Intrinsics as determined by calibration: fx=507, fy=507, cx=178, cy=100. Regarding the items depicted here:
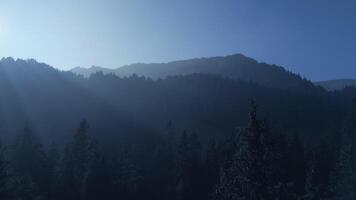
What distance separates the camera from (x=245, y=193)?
22.6 meters

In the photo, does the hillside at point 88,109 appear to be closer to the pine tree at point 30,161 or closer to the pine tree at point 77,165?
the pine tree at point 77,165

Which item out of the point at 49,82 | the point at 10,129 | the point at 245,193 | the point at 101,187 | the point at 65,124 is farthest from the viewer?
the point at 49,82

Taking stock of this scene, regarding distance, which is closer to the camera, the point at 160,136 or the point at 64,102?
the point at 160,136

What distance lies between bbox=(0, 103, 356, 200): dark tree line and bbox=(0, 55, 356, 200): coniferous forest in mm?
66

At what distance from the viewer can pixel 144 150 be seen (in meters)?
103

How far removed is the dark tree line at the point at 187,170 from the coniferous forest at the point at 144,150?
0.07 metres

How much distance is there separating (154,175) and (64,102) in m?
92.6

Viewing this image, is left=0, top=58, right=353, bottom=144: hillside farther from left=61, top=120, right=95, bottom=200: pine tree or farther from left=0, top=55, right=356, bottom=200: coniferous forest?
left=61, top=120, right=95, bottom=200: pine tree

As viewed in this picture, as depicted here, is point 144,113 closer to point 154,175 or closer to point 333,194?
point 154,175

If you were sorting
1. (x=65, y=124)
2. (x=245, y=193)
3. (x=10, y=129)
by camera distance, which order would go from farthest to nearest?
(x=65, y=124), (x=10, y=129), (x=245, y=193)

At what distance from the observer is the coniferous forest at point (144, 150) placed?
910 inches

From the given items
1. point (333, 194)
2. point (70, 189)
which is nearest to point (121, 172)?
point (70, 189)

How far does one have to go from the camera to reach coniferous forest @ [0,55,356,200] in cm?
2311

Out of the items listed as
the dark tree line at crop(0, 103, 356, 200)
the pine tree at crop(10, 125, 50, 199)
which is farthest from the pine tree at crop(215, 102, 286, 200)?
the pine tree at crop(10, 125, 50, 199)
